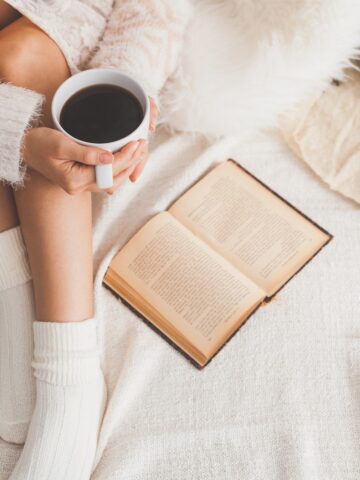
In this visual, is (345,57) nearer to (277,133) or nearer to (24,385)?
(277,133)

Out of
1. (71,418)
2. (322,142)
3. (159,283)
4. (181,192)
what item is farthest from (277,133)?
(71,418)

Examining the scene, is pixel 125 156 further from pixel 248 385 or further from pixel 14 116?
pixel 248 385

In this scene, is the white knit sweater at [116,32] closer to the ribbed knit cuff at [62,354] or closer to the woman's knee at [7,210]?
the woman's knee at [7,210]

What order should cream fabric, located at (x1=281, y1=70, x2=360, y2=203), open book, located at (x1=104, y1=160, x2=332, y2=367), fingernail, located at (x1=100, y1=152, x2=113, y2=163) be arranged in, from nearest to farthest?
1. fingernail, located at (x1=100, y1=152, x2=113, y2=163)
2. open book, located at (x1=104, y1=160, x2=332, y2=367)
3. cream fabric, located at (x1=281, y1=70, x2=360, y2=203)

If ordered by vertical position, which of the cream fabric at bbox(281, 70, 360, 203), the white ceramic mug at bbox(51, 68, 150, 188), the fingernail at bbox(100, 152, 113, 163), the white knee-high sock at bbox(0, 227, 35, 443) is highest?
the white ceramic mug at bbox(51, 68, 150, 188)

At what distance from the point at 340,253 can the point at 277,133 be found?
0.86 feet

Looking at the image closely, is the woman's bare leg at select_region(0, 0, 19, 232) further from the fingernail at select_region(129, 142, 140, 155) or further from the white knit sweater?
the fingernail at select_region(129, 142, 140, 155)

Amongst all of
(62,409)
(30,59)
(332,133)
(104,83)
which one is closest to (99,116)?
(104,83)

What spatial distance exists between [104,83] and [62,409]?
45 centimetres

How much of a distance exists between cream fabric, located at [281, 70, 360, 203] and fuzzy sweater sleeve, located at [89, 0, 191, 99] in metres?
0.28

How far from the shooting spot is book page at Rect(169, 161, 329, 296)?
0.86 metres

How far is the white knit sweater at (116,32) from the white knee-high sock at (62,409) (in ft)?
0.78

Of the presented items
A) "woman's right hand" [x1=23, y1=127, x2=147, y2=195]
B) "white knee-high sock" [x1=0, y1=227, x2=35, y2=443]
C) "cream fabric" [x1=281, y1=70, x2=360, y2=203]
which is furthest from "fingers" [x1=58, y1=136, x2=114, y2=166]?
"cream fabric" [x1=281, y1=70, x2=360, y2=203]

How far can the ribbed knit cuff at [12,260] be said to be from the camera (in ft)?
2.60
